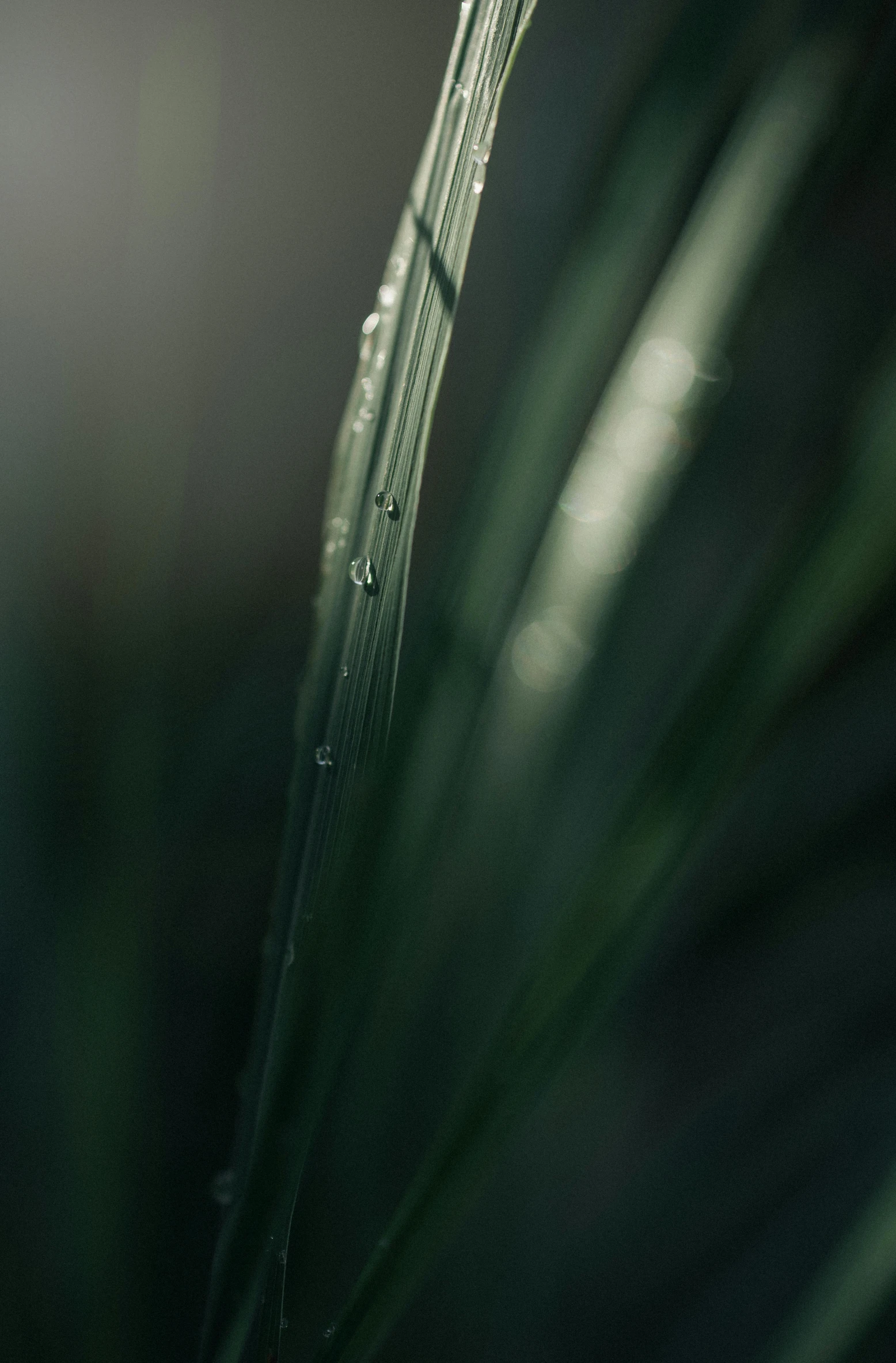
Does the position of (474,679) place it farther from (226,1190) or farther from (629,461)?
(226,1190)

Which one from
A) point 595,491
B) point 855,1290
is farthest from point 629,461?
point 855,1290

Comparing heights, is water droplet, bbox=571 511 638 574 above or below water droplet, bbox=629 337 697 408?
below

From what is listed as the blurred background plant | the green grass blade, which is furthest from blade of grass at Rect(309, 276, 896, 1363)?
the green grass blade

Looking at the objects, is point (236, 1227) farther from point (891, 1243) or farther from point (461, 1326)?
point (461, 1326)

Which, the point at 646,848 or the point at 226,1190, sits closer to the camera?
the point at 646,848

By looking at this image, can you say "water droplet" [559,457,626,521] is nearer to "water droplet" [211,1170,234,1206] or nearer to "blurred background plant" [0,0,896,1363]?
"blurred background plant" [0,0,896,1363]

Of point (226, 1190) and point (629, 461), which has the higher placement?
point (629, 461)
